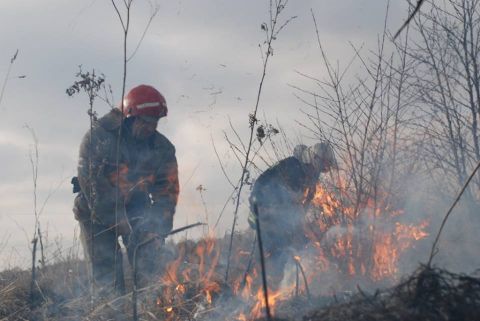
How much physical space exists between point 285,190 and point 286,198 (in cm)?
12

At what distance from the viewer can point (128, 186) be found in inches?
293

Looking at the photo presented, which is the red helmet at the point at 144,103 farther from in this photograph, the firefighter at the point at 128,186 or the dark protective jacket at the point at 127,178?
the dark protective jacket at the point at 127,178

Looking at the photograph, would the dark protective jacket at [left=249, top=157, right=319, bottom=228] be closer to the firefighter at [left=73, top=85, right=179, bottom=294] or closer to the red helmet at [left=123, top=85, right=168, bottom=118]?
the firefighter at [left=73, top=85, right=179, bottom=294]

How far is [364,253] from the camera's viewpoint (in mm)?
6926

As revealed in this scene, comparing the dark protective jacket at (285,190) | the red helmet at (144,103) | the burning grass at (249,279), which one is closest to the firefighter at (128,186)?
the red helmet at (144,103)

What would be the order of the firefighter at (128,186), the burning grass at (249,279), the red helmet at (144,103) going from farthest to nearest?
1. the red helmet at (144,103)
2. the firefighter at (128,186)
3. the burning grass at (249,279)

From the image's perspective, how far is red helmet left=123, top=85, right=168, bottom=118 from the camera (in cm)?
777

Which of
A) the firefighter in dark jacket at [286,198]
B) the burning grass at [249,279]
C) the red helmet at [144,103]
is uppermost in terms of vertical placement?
the red helmet at [144,103]

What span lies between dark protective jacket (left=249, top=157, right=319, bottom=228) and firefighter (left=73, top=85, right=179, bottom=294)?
4.01 feet

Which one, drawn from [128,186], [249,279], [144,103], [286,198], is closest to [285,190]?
[286,198]

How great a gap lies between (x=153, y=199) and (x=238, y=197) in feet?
4.94

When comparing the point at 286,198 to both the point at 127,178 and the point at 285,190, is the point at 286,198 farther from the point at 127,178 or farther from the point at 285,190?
the point at 127,178

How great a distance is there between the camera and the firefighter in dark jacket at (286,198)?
731 cm

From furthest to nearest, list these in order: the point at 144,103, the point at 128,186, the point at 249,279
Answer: the point at 144,103 < the point at 128,186 < the point at 249,279
